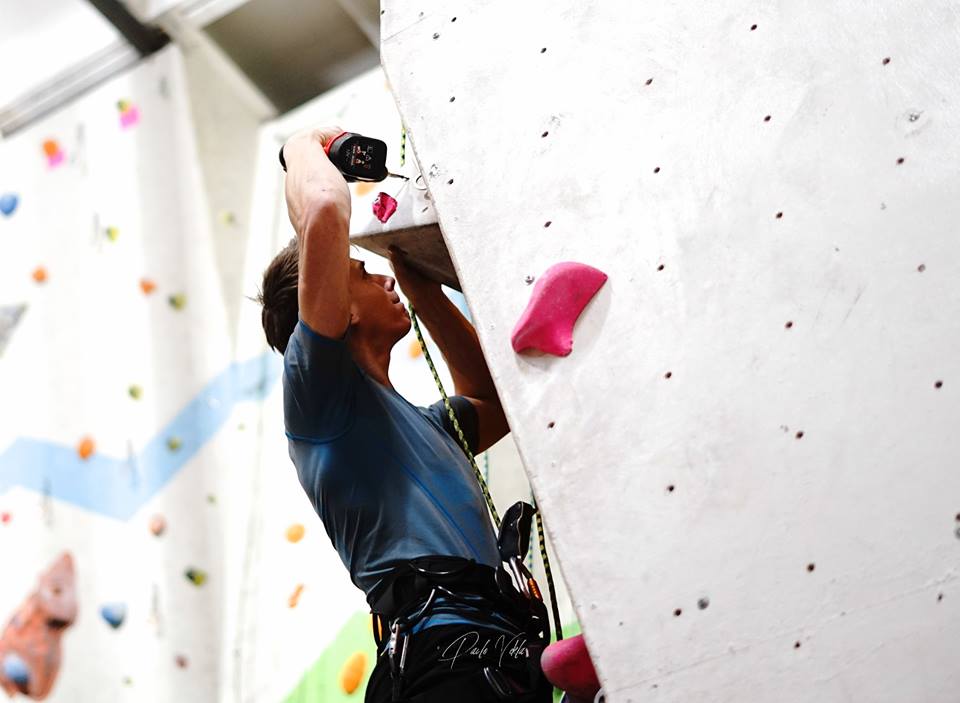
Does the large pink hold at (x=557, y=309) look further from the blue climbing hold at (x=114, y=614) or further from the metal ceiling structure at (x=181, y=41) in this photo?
the metal ceiling structure at (x=181, y=41)

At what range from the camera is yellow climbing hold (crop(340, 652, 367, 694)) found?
2.26 meters

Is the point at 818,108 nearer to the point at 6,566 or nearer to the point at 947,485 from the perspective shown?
the point at 947,485

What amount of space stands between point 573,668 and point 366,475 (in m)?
0.39

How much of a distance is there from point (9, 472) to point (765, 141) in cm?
244

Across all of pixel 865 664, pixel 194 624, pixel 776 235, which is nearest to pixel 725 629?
pixel 865 664

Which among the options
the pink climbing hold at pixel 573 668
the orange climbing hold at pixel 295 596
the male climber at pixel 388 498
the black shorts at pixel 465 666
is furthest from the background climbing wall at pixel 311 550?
the pink climbing hold at pixel 573 668

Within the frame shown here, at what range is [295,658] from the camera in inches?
96.2

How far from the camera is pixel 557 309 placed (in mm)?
1075

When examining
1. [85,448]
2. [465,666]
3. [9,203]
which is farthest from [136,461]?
[465,666]

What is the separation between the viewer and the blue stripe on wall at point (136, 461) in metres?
2.81

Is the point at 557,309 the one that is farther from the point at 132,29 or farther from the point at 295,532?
the point at 132,29

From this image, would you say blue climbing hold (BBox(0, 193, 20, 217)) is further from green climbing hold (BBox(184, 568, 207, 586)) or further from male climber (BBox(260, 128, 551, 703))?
male climber (BBox(260, 128, 551, 703))

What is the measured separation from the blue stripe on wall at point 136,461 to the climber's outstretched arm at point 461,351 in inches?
45.8

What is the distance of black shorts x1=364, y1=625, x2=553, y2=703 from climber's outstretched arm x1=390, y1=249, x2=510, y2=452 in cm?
42
